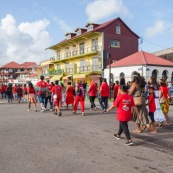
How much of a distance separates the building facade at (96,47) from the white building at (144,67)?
509 centimetres

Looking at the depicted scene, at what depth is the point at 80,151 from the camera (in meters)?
5.76

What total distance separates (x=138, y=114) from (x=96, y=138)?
1344 mm

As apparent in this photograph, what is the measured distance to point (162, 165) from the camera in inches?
192

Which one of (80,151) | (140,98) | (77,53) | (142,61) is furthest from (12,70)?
(80,151)

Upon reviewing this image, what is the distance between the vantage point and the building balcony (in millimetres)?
41197

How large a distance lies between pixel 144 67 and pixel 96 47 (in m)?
13.2

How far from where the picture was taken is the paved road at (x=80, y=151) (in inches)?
184

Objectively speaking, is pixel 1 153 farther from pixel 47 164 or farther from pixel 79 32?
pixel 79 32

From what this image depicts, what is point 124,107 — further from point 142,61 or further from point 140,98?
point 142,61

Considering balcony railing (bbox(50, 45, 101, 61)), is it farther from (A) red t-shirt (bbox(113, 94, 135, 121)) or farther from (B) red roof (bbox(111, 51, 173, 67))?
(A) red t-shirt (bbox(113, 94, 135, 121))

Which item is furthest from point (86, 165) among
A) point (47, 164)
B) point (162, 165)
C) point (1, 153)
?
point (1, 153)

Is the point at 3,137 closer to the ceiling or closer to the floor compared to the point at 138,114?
closer to the floor

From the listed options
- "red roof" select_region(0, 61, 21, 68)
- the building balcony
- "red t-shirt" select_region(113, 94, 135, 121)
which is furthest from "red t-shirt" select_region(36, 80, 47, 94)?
"red roof" select_region(0, 61, 21, 68)

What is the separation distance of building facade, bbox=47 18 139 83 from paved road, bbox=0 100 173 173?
1198 inches
